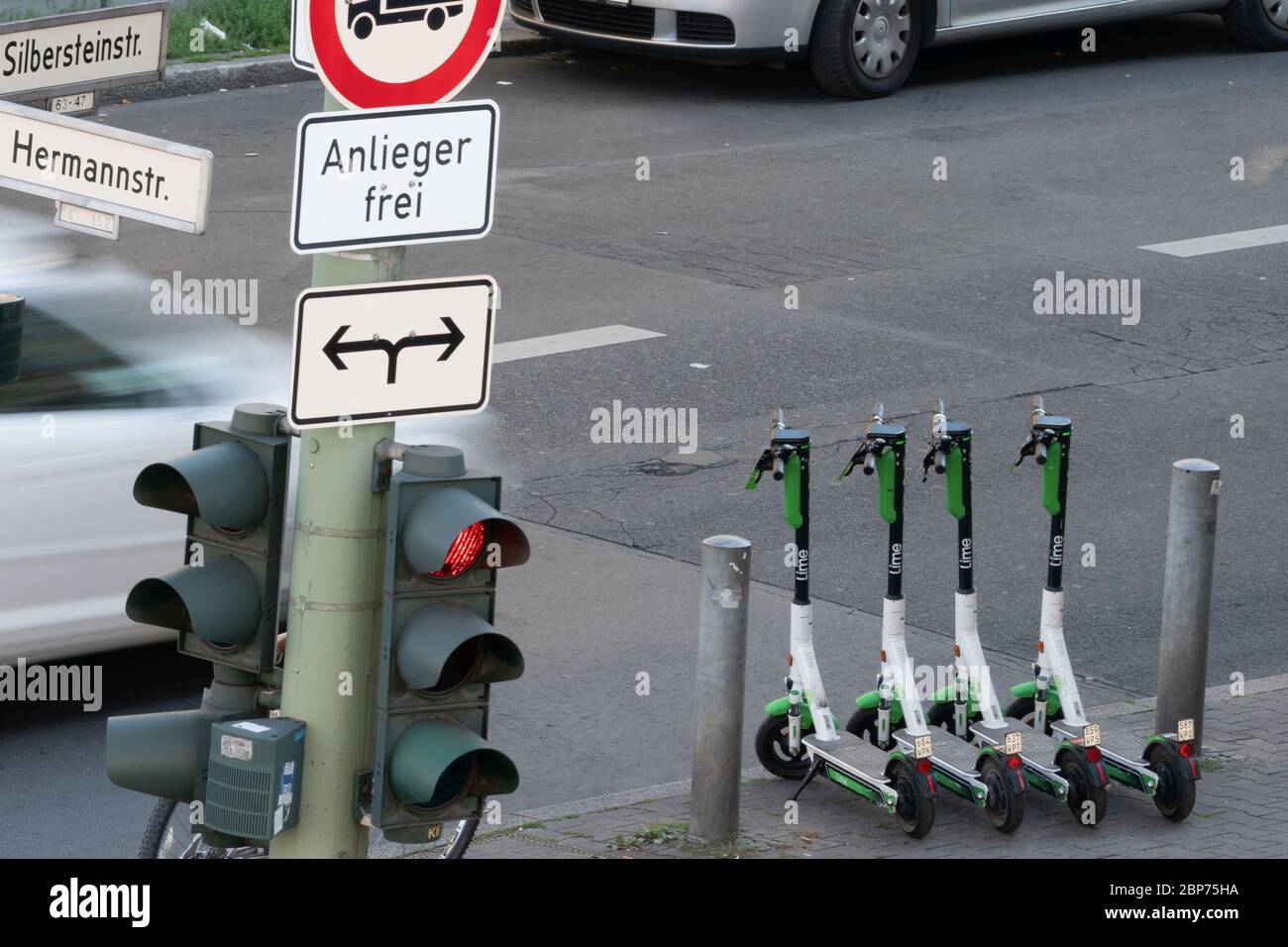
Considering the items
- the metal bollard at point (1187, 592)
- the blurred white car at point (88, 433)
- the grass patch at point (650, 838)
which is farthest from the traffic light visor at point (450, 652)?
the metal bollard at point (1187, 592)

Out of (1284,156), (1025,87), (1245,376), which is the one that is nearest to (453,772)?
(1245,376)

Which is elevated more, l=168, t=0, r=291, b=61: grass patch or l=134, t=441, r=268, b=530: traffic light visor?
l=168, t=0, r=291, b=61: grass patch

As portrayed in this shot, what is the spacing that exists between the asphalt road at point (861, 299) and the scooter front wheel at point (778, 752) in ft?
1.32

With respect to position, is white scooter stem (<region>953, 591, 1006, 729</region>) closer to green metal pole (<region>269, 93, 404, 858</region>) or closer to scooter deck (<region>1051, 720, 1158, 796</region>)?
scooter deck (<region>1051, 720, 1158, 796</region>)

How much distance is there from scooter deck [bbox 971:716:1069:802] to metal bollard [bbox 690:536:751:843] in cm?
84

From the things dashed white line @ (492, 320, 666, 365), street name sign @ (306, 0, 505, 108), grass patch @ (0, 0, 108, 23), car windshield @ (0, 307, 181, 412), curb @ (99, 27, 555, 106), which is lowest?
car windshield @ (0, 307, 181, 412)

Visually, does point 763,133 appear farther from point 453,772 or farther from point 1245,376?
point 453,772

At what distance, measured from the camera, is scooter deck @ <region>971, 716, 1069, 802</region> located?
6.50 m

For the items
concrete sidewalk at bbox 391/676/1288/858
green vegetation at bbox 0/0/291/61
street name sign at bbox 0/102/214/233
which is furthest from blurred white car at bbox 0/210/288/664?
green vegetation at bbox 0/0/291/61

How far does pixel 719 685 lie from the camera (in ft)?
20.5

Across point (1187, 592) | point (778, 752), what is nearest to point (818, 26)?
point (1187, 592)

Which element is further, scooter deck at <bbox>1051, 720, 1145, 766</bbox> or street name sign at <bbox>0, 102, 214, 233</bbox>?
scooter deck at <bbox>1051, 720, 1145, 766</bbox>

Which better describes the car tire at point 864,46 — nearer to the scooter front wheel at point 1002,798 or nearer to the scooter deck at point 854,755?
the scooter deck at point 854,755

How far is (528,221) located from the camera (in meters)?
13.7
